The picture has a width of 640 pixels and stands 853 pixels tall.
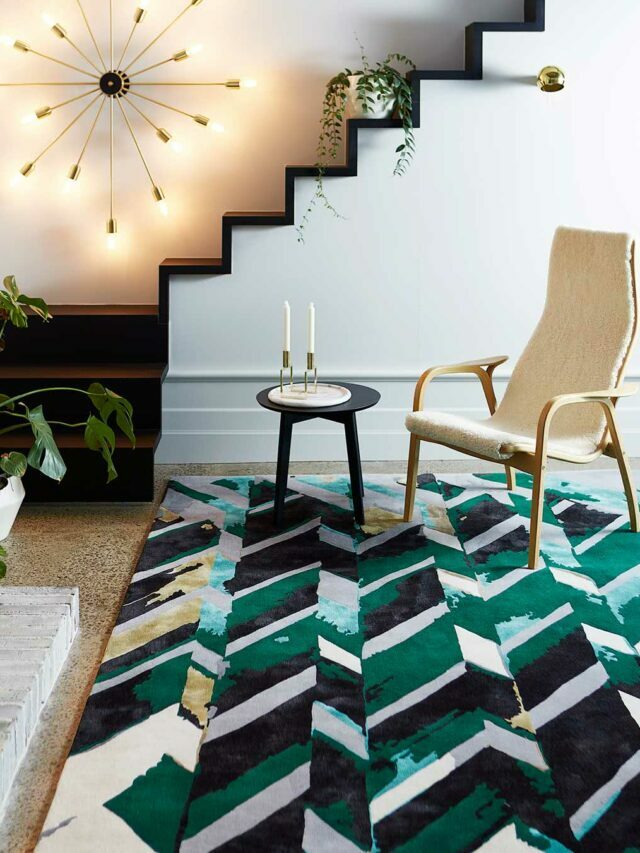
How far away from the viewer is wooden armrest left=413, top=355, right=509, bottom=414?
3316mm

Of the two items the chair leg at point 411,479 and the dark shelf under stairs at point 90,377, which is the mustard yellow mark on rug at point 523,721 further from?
the dark shelf under stairs at point 90,377

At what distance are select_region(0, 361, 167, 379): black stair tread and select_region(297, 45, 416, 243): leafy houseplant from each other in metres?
0.90

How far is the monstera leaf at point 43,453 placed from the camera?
2754 millimetres

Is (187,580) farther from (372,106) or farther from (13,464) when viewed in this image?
(372,106)

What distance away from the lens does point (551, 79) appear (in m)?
3.71

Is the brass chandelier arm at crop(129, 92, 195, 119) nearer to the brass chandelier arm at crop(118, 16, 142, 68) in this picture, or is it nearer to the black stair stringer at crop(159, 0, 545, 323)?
the brass chandelier arm at crop(118, 16, 142, 68)

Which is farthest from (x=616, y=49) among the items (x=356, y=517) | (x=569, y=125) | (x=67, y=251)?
(x=67, y=251)

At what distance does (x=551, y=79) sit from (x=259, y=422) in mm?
1968

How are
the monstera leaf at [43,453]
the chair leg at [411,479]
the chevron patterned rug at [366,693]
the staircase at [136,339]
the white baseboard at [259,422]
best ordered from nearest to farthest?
the chevron patterned rug at [366,693]
the monstera leaf at [43,453]
the chair leg at [411,479]
the staircase at [136,339]
the white baseboard at [259,422]

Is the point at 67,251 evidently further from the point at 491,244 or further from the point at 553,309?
the point at 553,309

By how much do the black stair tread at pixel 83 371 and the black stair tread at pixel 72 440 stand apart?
0.23 m

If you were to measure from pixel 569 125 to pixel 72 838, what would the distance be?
3.42 m

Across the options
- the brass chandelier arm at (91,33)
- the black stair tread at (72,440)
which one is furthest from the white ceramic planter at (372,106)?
the black stair tread at (72,440)

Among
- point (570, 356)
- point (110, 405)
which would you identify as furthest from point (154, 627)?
point (570, 356)
